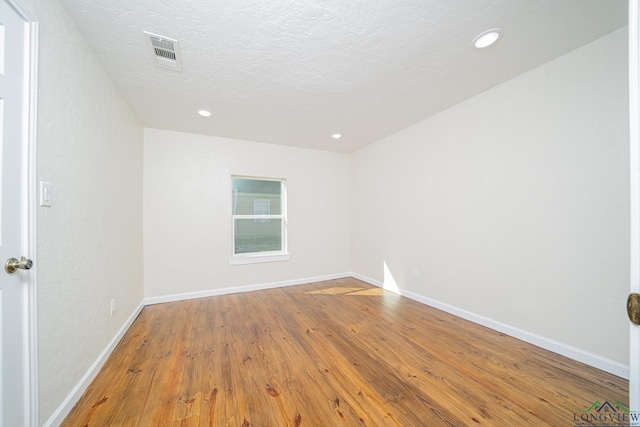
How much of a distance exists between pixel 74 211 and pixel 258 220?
2.54 meters

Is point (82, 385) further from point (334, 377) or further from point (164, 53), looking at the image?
point (164, 53)

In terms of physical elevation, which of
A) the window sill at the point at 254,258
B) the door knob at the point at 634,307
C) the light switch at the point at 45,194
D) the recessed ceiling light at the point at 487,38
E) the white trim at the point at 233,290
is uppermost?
the recessed ceiling light at the point at 487,38

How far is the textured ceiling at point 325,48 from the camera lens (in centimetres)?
150

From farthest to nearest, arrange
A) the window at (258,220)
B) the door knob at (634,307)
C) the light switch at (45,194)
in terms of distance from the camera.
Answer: the window at (258,220), the light switch at (45,194), the door knob at (634,307)

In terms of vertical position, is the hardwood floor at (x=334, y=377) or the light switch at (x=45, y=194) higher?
the light switch at (x=45, y=194)

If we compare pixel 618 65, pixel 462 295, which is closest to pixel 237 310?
pixel 462 295

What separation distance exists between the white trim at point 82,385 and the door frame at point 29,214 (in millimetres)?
188

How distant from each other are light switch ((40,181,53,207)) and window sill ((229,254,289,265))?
2.48 meters

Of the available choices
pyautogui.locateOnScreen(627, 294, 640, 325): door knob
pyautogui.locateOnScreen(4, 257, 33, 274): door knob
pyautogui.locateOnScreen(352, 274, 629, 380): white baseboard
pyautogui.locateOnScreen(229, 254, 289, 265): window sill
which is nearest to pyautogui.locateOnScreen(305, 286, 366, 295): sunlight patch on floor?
pyautogui.locateOnScreen(229, 254, 289, 265): window sill

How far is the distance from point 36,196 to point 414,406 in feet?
8.00

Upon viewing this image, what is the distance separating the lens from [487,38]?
1733 mm

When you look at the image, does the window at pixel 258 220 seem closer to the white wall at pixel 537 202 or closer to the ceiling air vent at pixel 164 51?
the ceiling air vent at pixel 164 51


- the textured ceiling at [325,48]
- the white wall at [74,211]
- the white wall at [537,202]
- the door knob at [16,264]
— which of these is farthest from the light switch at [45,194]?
the white wall at [537,202]

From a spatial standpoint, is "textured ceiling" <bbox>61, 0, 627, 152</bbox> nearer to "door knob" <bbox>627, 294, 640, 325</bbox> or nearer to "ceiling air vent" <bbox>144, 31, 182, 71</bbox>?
"ceiling air vent" <bbox>144, 31, 182, 71</bbox>
